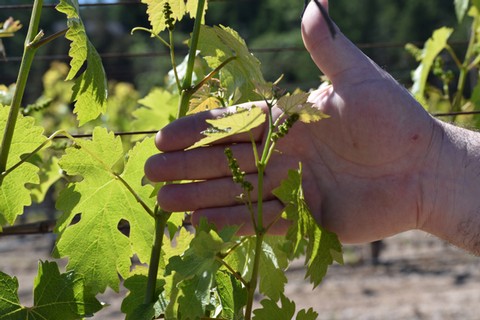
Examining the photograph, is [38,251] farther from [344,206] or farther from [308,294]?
[344,206]

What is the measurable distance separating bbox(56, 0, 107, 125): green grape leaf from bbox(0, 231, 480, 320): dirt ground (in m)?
5.08

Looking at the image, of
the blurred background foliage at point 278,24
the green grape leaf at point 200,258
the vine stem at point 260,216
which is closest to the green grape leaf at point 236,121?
the vine stem at point 260,216

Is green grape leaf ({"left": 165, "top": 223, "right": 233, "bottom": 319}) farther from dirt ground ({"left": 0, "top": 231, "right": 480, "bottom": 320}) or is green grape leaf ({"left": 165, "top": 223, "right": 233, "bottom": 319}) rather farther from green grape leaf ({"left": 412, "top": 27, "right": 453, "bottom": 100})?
dirt ground ({"left": 0, "top": 231, "right": 480, "bottom": 320})

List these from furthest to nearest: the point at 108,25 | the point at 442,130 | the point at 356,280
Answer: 1. the point at 108,25
2. the point at 356,280
3. the point at 442,130

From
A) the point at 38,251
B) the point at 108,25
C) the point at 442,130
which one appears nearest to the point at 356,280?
the point at 38,251

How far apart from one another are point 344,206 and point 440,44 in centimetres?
130

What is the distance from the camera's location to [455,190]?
1.49 meters

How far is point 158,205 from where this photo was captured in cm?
127

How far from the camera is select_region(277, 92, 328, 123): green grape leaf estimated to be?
1.12 metres

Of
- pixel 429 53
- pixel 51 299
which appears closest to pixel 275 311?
pixel 51 299

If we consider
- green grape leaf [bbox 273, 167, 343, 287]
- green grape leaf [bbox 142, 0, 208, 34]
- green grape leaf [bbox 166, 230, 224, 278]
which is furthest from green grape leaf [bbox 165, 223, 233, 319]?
green grape leaf [bbox 142, 0, 208, 34]

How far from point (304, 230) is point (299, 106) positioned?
17cm

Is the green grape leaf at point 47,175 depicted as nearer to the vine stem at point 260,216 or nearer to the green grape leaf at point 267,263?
the green grape leaf at point 267,263

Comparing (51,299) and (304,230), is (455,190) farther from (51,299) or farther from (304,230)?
(51,299)
